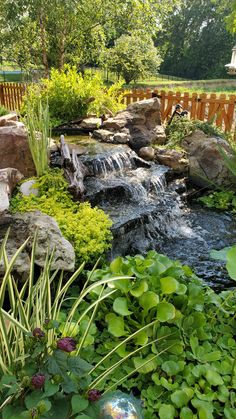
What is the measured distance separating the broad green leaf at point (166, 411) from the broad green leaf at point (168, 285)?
0.58m

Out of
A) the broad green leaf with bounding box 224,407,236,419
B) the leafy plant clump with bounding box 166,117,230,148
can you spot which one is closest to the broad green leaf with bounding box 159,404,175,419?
the broad green leaf with bounding box 224,407,236,419

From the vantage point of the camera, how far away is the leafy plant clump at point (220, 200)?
5.27 metres

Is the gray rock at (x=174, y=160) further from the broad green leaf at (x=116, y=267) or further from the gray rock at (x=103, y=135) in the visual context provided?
the broad green leaf at (x=116, y=267)

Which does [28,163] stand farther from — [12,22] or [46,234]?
[12,22]

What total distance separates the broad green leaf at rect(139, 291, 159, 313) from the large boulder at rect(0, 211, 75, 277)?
70 centimetres

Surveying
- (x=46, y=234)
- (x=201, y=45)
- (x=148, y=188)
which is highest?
(x=201, y=45)

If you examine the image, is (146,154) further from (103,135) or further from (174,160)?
(103,135)

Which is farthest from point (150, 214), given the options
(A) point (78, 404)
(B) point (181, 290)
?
(A) point (78, 404)

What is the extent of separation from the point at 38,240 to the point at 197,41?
38.3m

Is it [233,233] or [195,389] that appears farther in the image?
[233,233]

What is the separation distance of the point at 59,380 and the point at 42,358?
0.10 meters

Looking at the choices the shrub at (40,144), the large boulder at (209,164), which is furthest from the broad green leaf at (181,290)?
the large boulder at (209,164)

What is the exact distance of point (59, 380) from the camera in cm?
125

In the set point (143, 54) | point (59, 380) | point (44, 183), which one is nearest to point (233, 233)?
point (44, 183)
